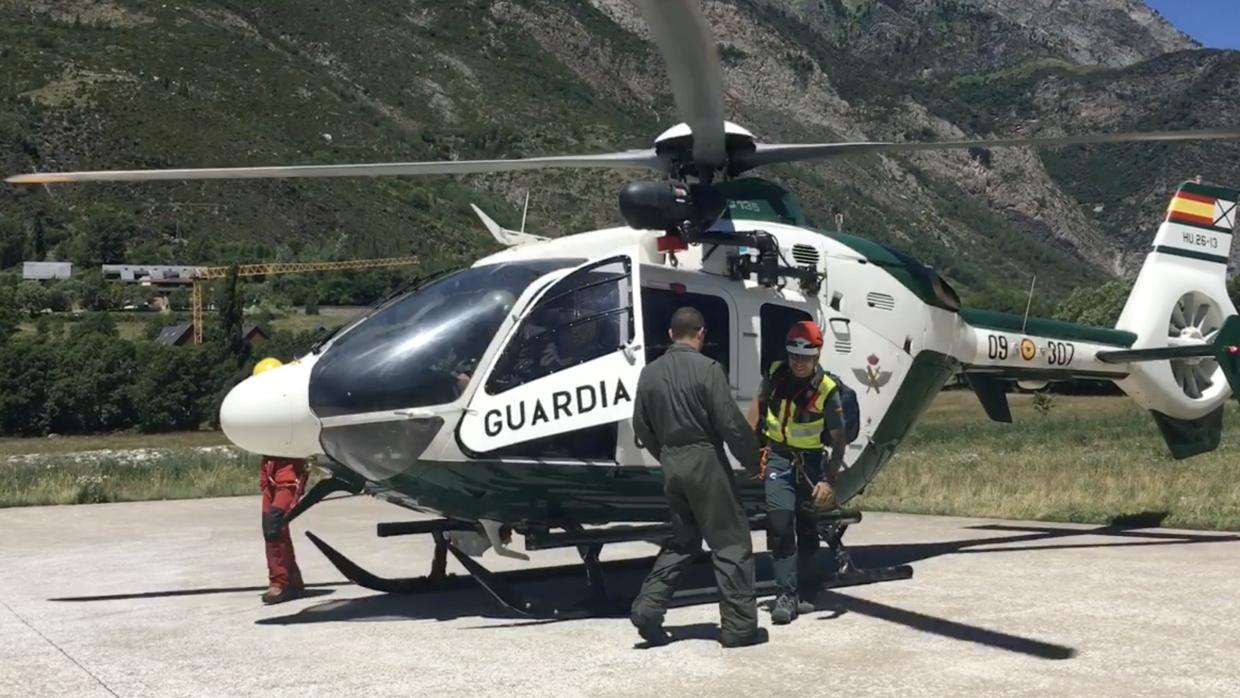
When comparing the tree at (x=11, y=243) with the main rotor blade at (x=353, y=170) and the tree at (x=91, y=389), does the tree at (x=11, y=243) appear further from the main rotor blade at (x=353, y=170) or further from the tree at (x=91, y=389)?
the main rotor blade at (x=353, y=170)

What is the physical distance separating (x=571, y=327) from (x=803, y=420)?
161 centimetres

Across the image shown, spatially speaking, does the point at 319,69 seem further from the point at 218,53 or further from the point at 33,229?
the point at 33,229

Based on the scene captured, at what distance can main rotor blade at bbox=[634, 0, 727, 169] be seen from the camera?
6.11 meters

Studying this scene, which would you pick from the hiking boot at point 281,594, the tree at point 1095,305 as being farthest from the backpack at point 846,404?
the tree at point 1095,305

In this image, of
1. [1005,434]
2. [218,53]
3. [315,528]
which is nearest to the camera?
[315,528]

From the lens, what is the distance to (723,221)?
29.5 feet

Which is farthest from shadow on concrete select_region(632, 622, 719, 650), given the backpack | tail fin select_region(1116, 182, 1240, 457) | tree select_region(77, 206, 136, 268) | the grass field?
tree select_region(77, 206, 136, 268)

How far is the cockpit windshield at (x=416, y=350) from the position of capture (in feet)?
25.5

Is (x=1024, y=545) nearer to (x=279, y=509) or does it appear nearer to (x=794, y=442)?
(x=794, y=442)

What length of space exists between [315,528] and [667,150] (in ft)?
24.9

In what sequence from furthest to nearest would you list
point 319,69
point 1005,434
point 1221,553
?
point 319,69 → point 1005,434 → point 1221,553

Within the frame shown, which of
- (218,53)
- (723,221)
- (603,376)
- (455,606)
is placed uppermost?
(218,53)

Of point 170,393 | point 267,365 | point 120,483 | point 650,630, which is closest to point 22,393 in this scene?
point 170,393

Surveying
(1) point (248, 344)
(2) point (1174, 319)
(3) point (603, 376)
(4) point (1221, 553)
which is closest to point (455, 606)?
(3) point (603, 376)
